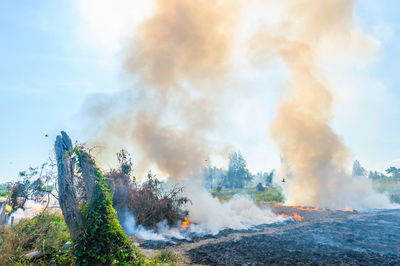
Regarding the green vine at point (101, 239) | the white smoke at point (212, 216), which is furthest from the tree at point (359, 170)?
the green vine at point (101, 239)

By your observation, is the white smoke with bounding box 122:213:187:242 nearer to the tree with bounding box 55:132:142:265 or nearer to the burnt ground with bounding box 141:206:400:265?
the burnt ground with bounding box 141:206:400:265

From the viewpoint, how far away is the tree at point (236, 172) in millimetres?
85875

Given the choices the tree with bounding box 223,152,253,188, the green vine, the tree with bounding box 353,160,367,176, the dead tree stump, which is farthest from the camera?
the tree with bounding box 353,160,367,176

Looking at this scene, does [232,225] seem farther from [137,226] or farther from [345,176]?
[345,176]

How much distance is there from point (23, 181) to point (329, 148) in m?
52.0

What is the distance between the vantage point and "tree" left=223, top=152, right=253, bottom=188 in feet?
282

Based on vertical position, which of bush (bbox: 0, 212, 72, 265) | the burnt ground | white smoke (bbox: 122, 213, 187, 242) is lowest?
the burnt ground

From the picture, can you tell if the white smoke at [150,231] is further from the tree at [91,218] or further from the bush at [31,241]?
the tree at [91,218]

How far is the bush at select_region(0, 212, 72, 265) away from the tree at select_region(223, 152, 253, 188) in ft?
256

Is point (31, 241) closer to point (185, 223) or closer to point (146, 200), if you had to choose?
point (146, 200)

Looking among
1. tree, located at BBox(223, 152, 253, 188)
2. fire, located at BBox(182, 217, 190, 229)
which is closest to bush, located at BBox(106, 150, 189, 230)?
fire, located at BBox(182, 217, 190, 229)

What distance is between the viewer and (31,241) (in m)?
10.6

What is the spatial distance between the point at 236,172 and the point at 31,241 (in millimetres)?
79468

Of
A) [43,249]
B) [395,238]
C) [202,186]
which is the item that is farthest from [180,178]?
[395,238]
